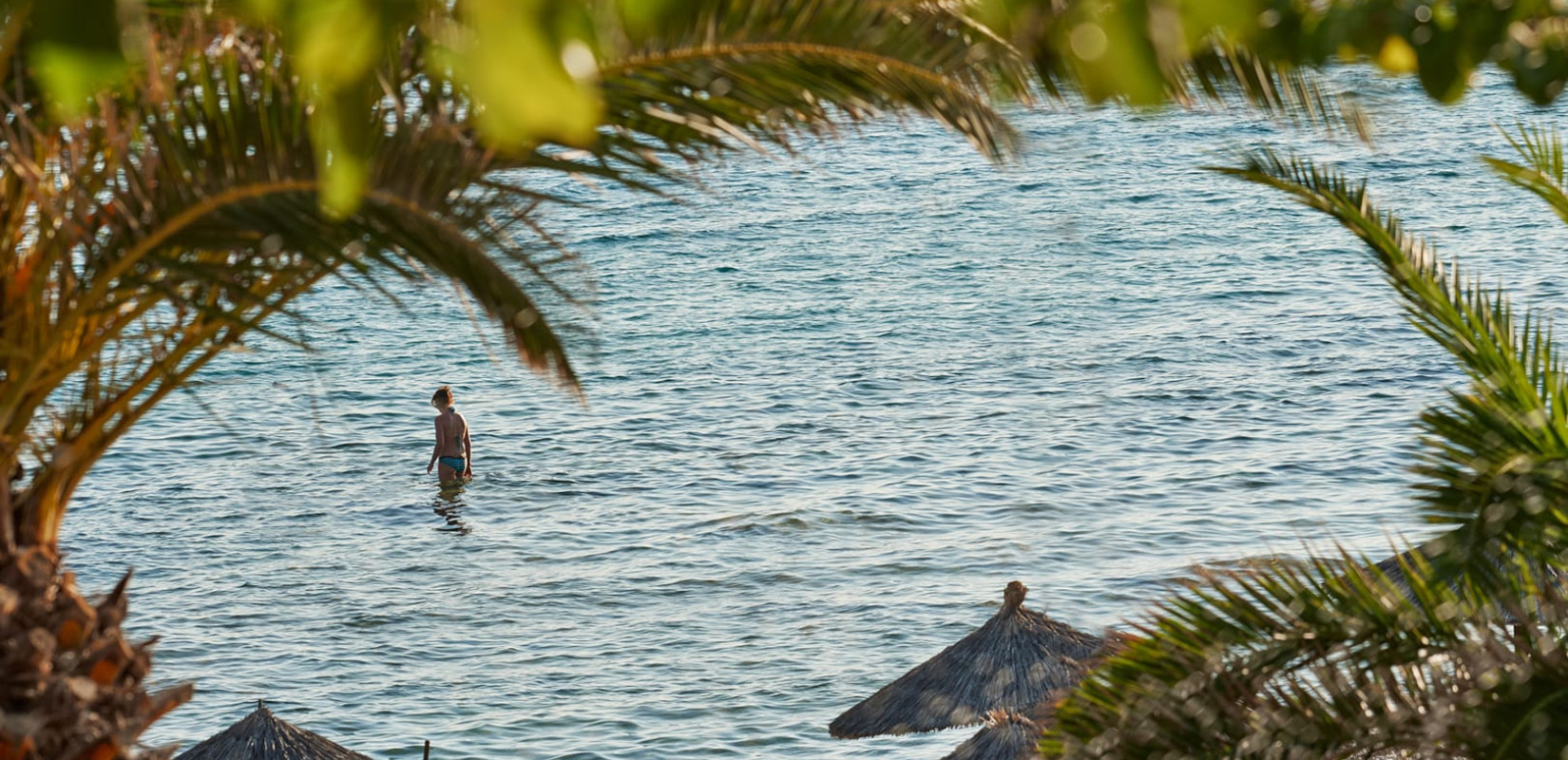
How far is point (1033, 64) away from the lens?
4273 millimetres

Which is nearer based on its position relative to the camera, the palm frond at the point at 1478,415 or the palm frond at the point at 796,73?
the palm frond at the point at 796,73

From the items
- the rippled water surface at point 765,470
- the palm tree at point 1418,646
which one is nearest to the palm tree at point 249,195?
the palm tree at point 1418,646

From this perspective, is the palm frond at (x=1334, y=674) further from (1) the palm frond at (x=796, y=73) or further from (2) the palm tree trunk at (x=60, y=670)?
(2) the palm tree trunk at (x=60, y=670)

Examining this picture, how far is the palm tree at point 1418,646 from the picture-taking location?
447 cm

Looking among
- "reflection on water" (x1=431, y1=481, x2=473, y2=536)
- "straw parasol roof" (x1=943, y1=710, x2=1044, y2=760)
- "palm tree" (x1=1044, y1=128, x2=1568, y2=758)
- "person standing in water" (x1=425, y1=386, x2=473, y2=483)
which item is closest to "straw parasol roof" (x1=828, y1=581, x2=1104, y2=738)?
"straw parasol roof" (x1=943, y1=710, x2=1044, y2=760)

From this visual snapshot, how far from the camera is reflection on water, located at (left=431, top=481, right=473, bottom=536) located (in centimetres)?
2417

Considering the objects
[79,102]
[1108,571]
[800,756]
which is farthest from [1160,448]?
[79,102]

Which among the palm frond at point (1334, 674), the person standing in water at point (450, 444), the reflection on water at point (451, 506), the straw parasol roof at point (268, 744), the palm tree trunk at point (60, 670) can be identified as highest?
the palm tree trunk at point (60, 670)

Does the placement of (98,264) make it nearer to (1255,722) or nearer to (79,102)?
(79,102)

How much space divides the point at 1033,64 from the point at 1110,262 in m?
36.2

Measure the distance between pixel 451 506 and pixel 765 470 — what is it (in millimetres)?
4597

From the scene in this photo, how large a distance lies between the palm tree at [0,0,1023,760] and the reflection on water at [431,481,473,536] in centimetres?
1996

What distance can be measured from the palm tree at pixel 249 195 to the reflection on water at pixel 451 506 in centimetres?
1996

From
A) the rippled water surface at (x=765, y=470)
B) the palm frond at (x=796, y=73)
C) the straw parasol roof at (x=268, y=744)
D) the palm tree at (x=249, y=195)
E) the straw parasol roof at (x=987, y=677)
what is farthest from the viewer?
the rippled water surface at (x=765, y=470)
